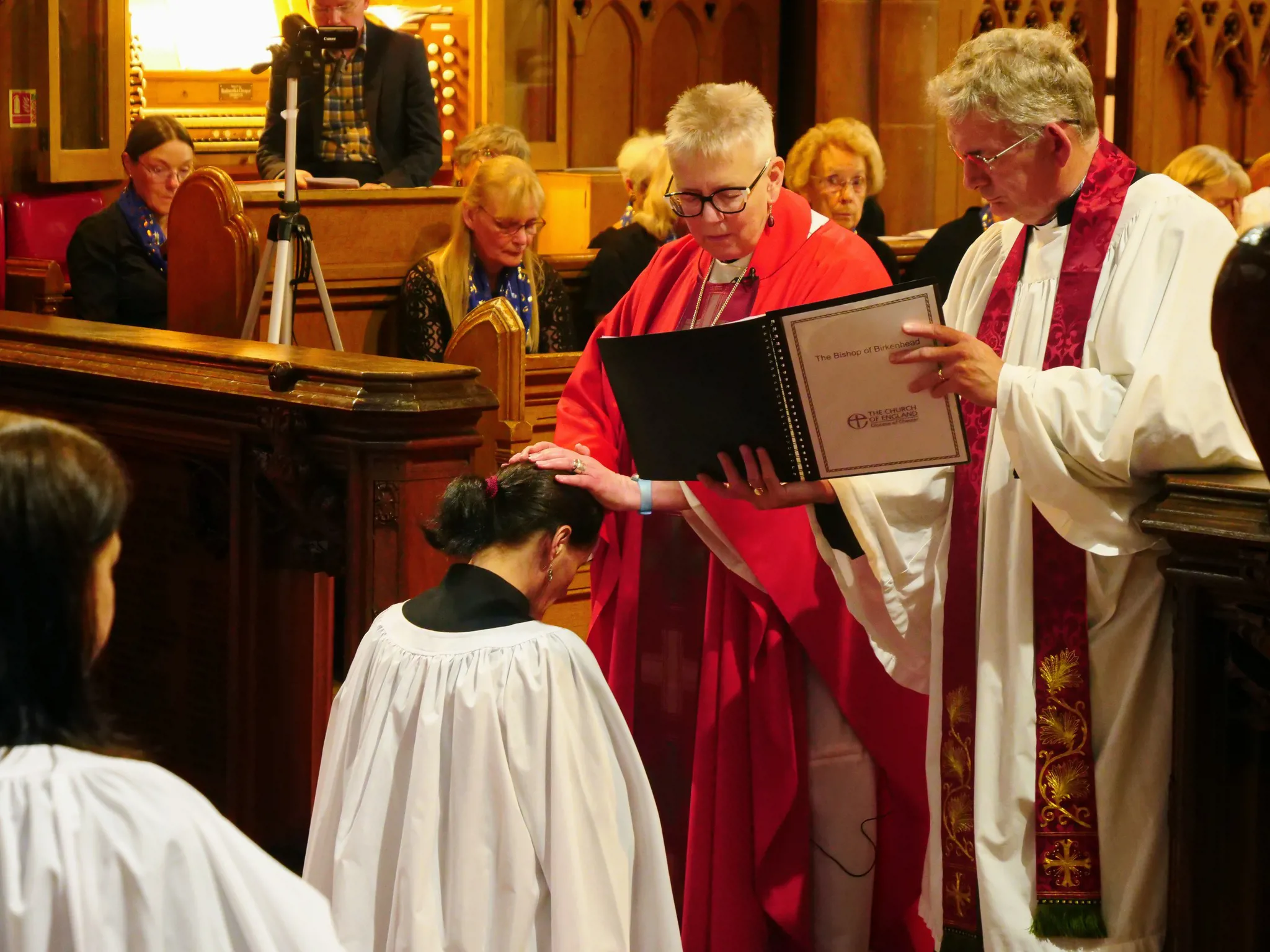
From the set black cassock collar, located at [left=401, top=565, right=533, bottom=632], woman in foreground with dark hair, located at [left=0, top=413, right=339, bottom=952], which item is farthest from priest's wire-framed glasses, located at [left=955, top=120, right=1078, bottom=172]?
woman in foreground with dark hair, located at [left=0, top=413, right=339, bottom=952]

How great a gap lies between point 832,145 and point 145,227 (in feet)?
8.27

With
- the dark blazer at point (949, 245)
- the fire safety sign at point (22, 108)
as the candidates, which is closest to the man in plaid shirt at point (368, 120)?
the fire safety sign at point (22, 108)

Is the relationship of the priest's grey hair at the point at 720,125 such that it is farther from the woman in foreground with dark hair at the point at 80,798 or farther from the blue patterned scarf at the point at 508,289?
the blue patterned scarf at the point at 508,289

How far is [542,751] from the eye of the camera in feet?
8.21

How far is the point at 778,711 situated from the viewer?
11.0 ft

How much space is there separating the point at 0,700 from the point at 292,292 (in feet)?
12.1

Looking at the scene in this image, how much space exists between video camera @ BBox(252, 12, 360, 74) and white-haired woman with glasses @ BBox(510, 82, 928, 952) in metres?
1.96

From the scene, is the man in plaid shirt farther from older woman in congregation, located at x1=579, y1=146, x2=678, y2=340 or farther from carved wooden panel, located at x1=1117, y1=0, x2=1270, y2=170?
carved wooden panel, located at x1=1117, y1=0, x2=1270, y2=170

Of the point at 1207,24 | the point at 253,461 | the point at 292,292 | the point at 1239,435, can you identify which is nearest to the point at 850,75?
the point at 1207,24

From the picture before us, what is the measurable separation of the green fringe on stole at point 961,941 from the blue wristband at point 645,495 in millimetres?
934

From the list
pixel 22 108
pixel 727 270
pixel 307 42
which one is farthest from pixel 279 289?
pixel 22 108

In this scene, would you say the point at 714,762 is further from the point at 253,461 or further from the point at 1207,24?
the point at 1207,24

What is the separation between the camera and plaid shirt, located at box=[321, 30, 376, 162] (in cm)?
657

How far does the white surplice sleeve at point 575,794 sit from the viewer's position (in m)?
2.47
